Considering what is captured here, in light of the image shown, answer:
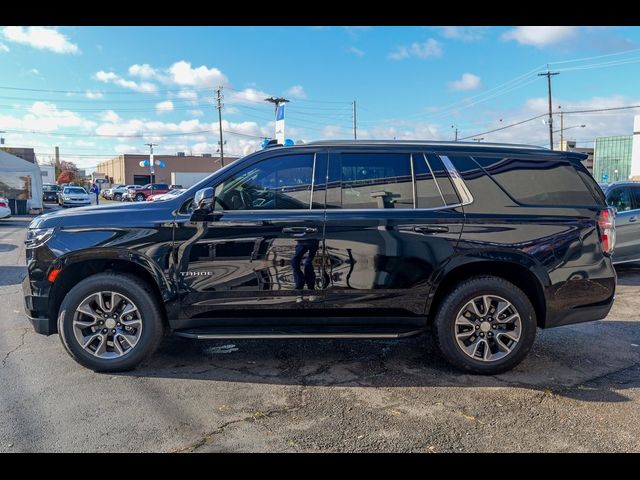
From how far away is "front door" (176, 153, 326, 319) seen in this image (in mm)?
3910

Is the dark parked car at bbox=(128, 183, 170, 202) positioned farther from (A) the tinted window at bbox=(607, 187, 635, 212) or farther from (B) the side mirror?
(B) the side mirror

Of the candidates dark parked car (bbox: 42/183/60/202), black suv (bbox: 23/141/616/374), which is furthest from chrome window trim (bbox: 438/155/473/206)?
dark parked car (bbox: 42/183/60/202)

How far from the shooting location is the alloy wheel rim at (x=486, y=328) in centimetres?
400

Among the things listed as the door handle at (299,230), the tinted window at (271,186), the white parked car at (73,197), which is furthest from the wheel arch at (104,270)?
the white parked car at (73,197)

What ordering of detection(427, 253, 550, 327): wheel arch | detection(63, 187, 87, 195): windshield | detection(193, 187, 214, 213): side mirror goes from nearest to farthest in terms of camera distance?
detection(193, 187, 214, 213): side mirror, detection(427, 253, 550, 327): wheel arch, detection(63, 187, 87, 195): windshield

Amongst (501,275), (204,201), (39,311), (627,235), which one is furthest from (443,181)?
(627,235)

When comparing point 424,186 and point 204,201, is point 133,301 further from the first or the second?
point 424,186

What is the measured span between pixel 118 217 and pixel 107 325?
3.13 ft

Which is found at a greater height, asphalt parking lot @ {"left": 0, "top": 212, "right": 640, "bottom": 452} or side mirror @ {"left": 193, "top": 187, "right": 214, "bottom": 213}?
side mirror @ {"left": 193, "top": 187, "right": 214, "bottom": 213}

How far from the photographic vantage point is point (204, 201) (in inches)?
152

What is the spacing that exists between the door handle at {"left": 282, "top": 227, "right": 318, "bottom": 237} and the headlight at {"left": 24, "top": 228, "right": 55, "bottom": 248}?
2.04 meters

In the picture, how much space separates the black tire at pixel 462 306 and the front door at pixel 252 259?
3.68 ft

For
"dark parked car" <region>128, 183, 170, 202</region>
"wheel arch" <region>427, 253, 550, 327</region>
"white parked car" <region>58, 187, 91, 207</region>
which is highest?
"dark parked car" <region>128, 183, 170, 202</region>
